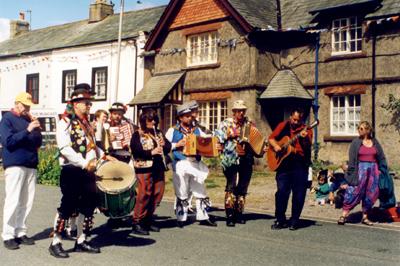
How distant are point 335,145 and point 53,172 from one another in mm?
9481

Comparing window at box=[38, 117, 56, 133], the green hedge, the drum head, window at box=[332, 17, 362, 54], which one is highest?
window at box=[332, 17, 362, 54]

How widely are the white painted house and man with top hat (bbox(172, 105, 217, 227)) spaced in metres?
16.2

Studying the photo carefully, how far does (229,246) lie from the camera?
717 cm

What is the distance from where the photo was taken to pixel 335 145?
61.8 feet

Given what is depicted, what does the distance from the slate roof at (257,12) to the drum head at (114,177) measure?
13.8 metres

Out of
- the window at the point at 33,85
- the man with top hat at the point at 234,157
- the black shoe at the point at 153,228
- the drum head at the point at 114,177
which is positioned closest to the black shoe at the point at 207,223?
the man with top hat at the point at 234,157

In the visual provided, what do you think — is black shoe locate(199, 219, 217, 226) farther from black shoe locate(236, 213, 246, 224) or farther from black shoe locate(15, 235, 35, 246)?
black shoe locate(15, 235, 35, 246)

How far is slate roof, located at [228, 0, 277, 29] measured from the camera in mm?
20109

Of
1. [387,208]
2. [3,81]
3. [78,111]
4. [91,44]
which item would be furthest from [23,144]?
[3,81]

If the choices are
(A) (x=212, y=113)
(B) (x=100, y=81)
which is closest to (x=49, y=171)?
(A) (x=212, y=113)

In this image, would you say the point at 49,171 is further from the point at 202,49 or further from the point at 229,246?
the point at 229,246

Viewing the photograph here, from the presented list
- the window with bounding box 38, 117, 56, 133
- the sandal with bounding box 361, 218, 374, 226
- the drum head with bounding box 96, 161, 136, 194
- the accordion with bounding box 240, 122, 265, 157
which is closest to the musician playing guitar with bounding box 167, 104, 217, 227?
the accordion with bounding box 240, 122, 265, 157

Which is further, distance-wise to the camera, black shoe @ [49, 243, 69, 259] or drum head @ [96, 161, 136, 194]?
drum head @ [96, 161, 136, 194]

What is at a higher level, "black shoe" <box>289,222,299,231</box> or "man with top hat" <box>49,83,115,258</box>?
"man with top hat" <box>49,83,115,258</box>
